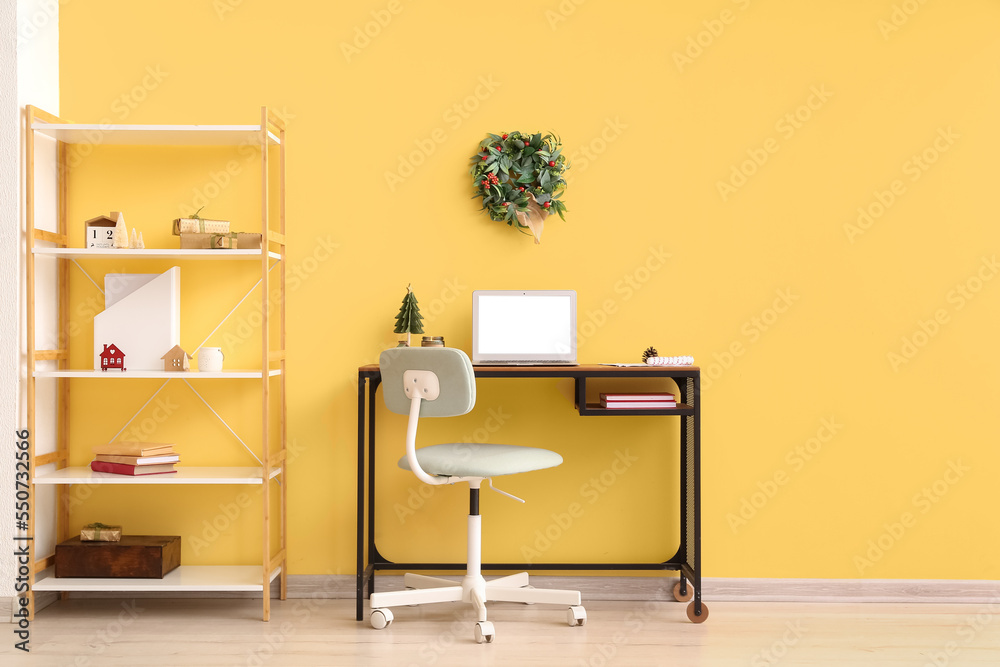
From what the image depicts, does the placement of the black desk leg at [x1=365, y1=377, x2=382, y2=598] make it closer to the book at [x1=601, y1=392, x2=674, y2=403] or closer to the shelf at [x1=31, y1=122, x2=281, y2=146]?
the book at [x1=601, y1=392, x2=674, y2=403]

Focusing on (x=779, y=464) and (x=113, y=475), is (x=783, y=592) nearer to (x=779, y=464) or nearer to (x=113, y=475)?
(x=779, y=464)

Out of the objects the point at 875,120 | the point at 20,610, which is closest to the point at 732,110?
the point at 875,120

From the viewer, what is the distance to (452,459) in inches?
98.8

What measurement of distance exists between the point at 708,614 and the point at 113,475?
226 centimetres

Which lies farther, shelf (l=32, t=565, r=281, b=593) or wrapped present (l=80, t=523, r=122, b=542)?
wrapped present (l=80, t=523, r=122, b=542)

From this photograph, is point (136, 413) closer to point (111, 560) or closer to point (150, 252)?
point (111, 560)

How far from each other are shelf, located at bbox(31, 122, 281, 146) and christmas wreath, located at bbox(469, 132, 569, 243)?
2.78 feet

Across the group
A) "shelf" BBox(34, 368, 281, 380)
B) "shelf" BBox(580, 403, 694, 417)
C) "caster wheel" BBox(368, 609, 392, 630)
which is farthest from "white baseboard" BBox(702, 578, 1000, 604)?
"shelf" BBox(34, 368, 281, 380)

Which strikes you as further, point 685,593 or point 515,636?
point 685,593

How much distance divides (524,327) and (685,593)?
1.23 metres

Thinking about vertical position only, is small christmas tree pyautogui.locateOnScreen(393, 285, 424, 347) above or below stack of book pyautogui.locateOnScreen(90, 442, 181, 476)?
above

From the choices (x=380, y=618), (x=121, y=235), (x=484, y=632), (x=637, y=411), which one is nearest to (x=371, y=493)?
(x=380, y=618)

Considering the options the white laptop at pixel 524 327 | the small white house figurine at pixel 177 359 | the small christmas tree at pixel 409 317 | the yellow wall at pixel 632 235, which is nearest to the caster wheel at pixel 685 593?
the yellow wall at pixel 632 235

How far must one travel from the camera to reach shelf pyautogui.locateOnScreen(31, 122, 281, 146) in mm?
2688
